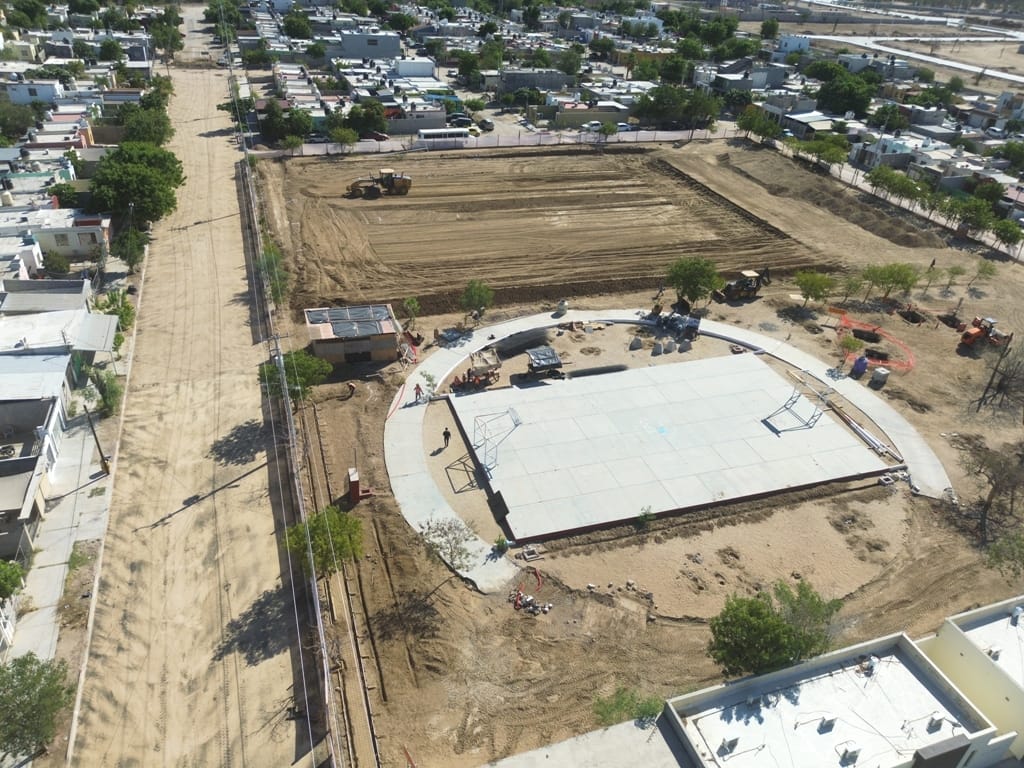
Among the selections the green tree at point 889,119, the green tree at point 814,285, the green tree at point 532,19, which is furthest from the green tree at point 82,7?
the green tree at point 814,285

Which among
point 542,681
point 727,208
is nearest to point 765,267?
point 727,208

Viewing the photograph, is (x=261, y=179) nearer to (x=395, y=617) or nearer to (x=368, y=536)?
(x=368, y=536)

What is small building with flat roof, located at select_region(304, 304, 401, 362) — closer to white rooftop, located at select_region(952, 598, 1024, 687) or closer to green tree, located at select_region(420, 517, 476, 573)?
green tree, located at select_region(420, 517, 476, 573)

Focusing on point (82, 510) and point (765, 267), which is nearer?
point (82, 510)

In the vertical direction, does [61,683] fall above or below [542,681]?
above

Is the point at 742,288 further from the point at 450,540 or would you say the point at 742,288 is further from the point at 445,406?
the point at 450,540

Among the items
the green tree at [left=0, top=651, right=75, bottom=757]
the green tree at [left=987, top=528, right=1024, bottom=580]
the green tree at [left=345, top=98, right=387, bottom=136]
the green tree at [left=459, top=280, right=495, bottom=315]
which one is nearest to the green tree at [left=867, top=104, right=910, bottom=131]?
the green tree at [left=345, top=98, right=387, bottom=136]
